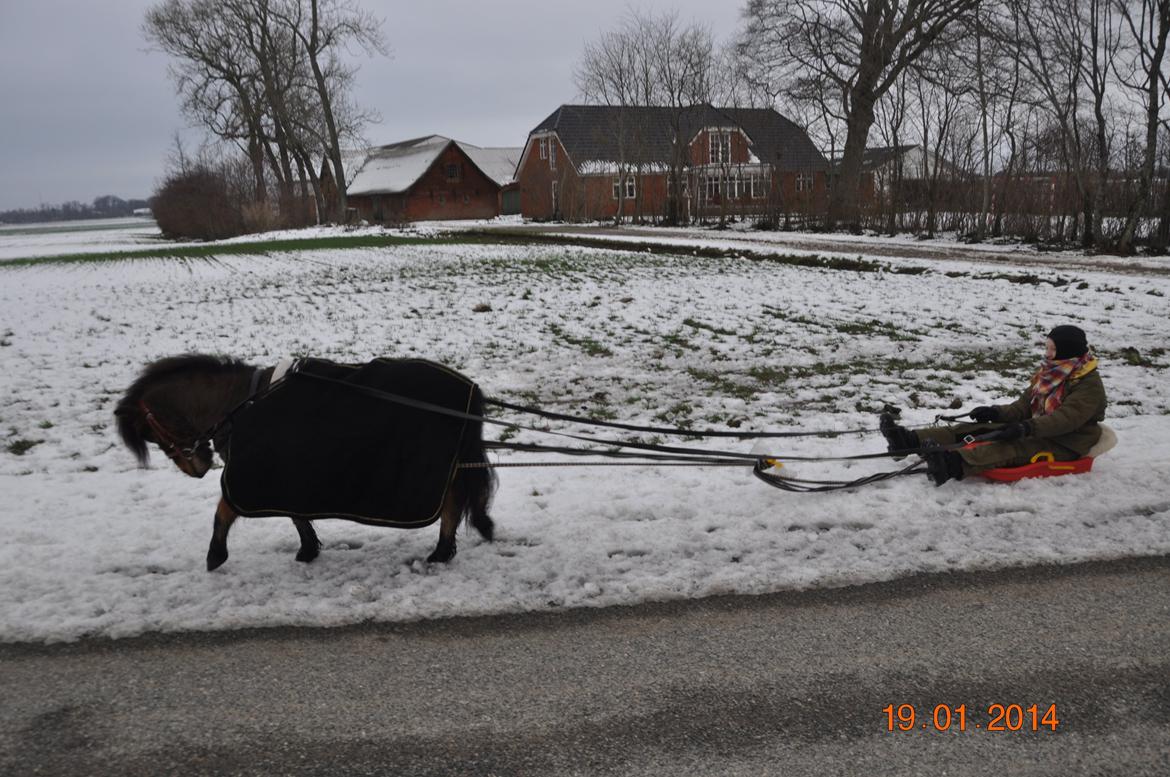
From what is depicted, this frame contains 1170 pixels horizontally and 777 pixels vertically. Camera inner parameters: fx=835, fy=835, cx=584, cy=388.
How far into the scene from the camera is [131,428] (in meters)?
4.43

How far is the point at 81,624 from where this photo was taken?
13.6 feet

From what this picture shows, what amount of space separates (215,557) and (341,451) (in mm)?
1094

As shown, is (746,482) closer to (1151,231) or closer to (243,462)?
(243,462)

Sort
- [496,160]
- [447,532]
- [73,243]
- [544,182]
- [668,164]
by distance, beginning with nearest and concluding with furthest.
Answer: [447,532] < [668,164] < [73,243] < [544,182] < [496,160]

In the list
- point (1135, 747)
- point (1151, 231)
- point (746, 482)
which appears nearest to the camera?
point (1135, 747)

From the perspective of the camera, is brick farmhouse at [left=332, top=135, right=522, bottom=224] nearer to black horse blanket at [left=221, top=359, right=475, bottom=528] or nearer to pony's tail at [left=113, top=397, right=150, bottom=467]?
pony's tail at [left=113, top=397, right=150, bottom=467]

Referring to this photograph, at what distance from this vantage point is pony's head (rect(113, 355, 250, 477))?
4.41 metres

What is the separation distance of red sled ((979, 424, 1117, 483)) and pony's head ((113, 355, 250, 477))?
494 cm

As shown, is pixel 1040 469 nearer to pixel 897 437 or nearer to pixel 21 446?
pixel 897 437

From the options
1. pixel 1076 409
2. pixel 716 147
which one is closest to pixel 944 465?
pixel 1076 409

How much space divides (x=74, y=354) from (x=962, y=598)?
11.3 meters

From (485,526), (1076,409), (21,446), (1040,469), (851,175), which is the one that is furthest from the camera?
(851,175)

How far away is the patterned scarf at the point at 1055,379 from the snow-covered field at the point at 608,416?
0.55 meters

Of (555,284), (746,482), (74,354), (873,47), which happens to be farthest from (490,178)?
(746,482)
